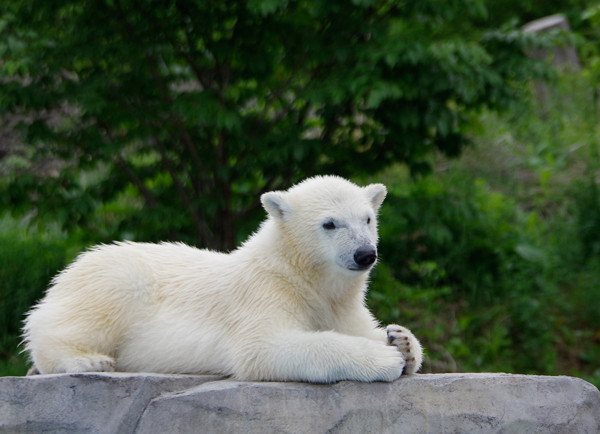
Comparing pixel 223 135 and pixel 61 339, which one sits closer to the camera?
pixel 61 339

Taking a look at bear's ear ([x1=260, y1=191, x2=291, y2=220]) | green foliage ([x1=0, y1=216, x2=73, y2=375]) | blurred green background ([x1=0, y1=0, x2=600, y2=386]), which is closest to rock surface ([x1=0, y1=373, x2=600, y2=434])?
bear's ear ([x1=260, y1=191, x2=291, y2=220])

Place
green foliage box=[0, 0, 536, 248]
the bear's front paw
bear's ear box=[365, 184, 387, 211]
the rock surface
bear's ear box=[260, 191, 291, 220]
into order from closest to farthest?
the rock surface
the bear's front paw
bear's ear box=[260, 191, 291, 220]
bear's ear box=[365, 184, 387, 211]
green foliage box=[0, 0, 536, 248]

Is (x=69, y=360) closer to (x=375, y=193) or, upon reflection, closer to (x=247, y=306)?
(x=247, y=306)

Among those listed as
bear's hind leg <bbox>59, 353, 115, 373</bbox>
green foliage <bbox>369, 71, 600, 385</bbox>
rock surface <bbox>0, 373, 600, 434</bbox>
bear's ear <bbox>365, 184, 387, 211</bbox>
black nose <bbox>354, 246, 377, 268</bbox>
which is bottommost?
green foliage <bbox>369, 71, 600, 385</bbox>

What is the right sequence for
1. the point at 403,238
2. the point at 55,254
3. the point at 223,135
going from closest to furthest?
the point at 223,135 → the point at 55,254 → the point at 403,238

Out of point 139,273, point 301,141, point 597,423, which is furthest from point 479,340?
point 139,273

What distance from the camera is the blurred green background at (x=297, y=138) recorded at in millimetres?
6500

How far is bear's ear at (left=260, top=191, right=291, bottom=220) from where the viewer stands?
413 cm

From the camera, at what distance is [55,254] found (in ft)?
24.7

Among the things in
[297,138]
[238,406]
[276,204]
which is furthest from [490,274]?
[238,406]

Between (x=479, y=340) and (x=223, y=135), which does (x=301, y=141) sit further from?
(x=479, y=340)

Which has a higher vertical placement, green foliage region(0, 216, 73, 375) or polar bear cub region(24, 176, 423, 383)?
polar bear cub region(24, 176, 423, 383)

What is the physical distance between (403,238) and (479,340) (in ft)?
4.45

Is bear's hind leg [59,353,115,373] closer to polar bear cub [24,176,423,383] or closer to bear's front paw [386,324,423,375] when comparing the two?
polar bear cub [24,176,423,383]
